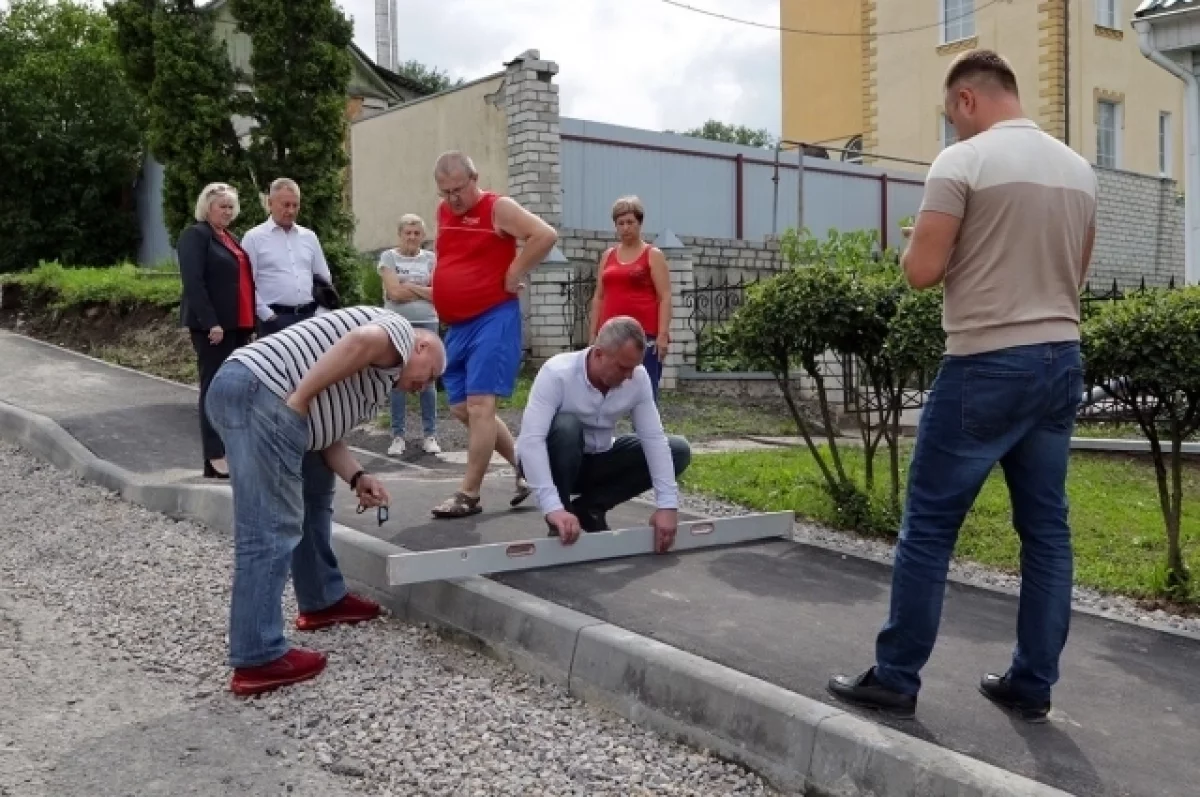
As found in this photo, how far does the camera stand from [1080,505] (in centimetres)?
789

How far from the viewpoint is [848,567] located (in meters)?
5.86

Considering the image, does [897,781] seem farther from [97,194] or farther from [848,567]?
[97,194]

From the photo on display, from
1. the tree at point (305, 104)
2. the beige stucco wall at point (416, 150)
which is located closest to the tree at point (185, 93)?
the tree at point (305, 104)

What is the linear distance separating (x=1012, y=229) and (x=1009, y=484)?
0.78 meters

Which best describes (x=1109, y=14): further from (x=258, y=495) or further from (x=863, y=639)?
(x=258, y=495)

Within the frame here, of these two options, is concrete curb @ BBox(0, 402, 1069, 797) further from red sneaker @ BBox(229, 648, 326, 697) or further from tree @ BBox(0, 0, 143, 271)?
tree @ BBox(0, 0, 143, 271)

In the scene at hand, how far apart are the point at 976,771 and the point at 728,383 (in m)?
11.4

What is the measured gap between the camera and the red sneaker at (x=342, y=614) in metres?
4.99

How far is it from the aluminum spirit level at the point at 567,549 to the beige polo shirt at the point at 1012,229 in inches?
91.4

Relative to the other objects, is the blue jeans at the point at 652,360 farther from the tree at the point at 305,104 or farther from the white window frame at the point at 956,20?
the white window frame at the point at 956,20

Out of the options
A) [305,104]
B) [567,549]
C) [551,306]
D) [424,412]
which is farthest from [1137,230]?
[567,549]

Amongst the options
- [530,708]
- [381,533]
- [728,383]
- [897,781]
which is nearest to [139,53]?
[728,383]

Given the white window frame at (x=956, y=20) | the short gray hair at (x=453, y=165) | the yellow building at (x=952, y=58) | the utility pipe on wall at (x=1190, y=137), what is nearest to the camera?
the short gray hair at (x=453, y=165)

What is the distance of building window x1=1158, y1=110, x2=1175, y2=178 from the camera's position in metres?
32.6
